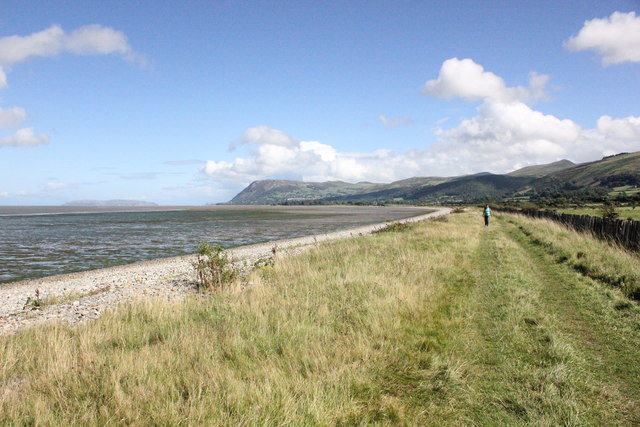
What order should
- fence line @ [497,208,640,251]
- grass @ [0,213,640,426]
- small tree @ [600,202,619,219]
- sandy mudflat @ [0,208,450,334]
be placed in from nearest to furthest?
grass @ [0,213,640,426], sandy mudflat @ [0,208,450,334], fence line @ [497,208,640,251], small tree @ [600,202,619,219]

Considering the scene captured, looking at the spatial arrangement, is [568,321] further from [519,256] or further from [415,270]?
[519,256]

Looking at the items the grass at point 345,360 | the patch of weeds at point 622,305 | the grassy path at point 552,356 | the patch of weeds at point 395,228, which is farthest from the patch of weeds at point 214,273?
the patch of weeds at point 395,228

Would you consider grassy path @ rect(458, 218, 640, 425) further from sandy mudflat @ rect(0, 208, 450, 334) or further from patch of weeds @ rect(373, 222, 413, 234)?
patch of weeds @ rect(373, 222, 413, 234)

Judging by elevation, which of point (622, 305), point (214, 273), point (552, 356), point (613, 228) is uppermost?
point (613, 228)

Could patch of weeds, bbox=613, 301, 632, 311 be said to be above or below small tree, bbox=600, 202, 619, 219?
below

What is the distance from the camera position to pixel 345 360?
5711 mm

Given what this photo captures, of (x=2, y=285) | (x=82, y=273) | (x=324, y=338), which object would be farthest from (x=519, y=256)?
(x=2, y=285)

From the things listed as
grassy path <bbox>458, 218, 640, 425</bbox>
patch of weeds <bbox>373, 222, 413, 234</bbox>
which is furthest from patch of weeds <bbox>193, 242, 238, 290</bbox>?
patch of weeds <bbox>373, 222, 413, 234</bbox>

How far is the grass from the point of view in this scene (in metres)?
4.46

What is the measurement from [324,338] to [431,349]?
1.92 m

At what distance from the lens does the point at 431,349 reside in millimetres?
6281

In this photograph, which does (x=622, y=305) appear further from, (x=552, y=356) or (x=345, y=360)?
(x=345, y=360)

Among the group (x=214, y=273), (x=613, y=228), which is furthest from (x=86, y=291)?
(x=613, y=228)

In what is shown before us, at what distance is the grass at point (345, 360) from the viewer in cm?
446
